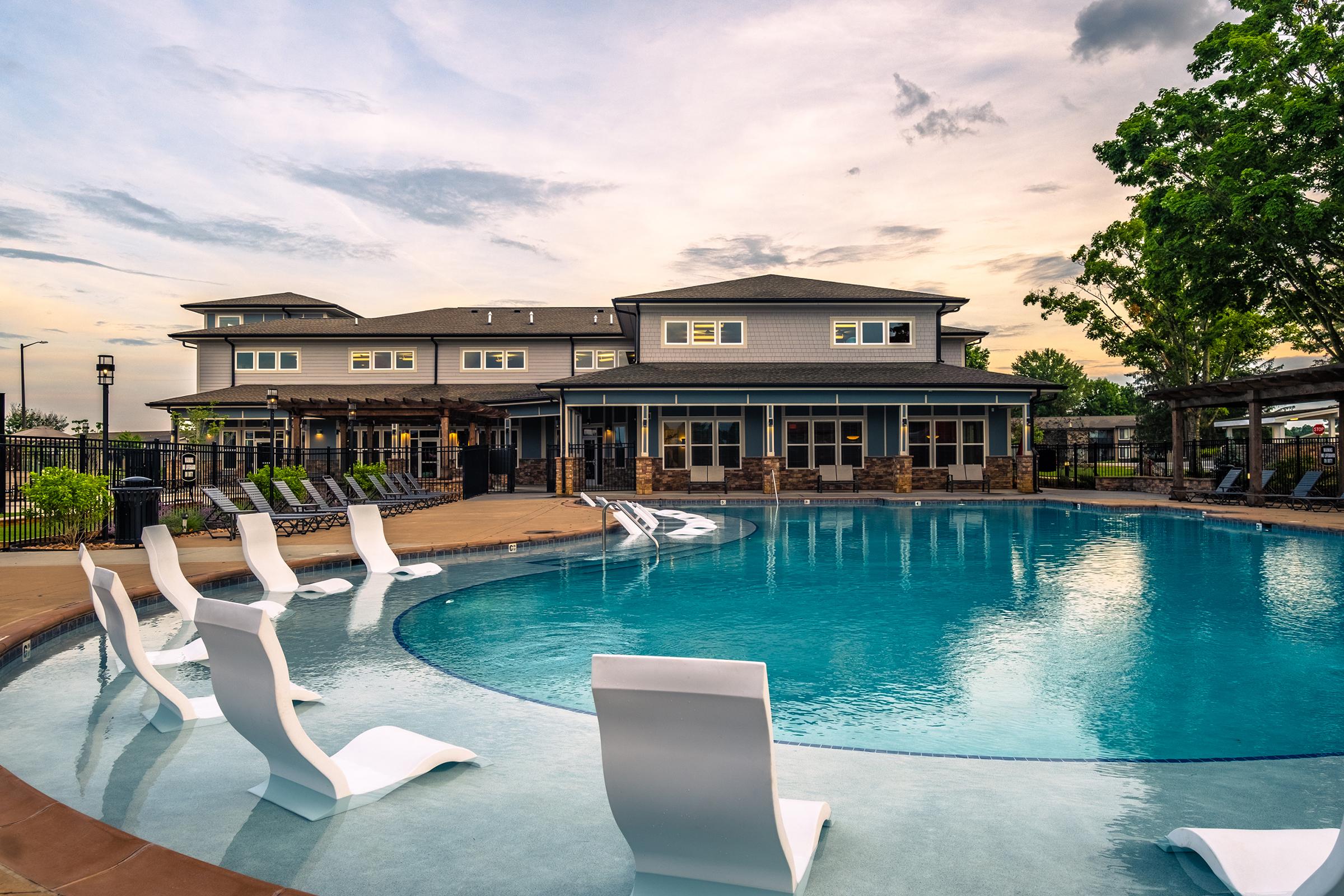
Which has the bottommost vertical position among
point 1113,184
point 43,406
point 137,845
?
point 137,845

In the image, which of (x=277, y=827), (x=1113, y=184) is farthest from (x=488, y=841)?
(x=1113, y=184)

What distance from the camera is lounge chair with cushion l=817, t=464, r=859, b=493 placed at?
88.9ft

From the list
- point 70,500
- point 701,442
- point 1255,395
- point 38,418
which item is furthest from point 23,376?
point 1255,395

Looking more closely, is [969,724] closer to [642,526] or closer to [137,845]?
[137,845]

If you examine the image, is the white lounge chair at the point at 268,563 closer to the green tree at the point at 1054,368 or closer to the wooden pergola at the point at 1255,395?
the wooden pergola at the point at 1255,395

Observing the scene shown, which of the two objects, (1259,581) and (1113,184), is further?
(1113,184)

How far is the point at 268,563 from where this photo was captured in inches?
392

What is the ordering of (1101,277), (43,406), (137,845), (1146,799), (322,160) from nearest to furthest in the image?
(137,845)
(1146,799)
(322,160)
(1101,277)
(43,406)

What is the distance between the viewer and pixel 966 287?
100ft

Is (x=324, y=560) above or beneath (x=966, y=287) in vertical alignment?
beneath

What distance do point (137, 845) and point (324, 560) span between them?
8.94 metres

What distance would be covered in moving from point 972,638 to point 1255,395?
18.5m

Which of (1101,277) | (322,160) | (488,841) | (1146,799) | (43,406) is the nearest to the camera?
(488,841)

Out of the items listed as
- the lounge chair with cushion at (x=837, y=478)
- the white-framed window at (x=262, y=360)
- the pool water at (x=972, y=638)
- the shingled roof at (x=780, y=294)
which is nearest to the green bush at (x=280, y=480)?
the pool water at (x=972, y=638)
